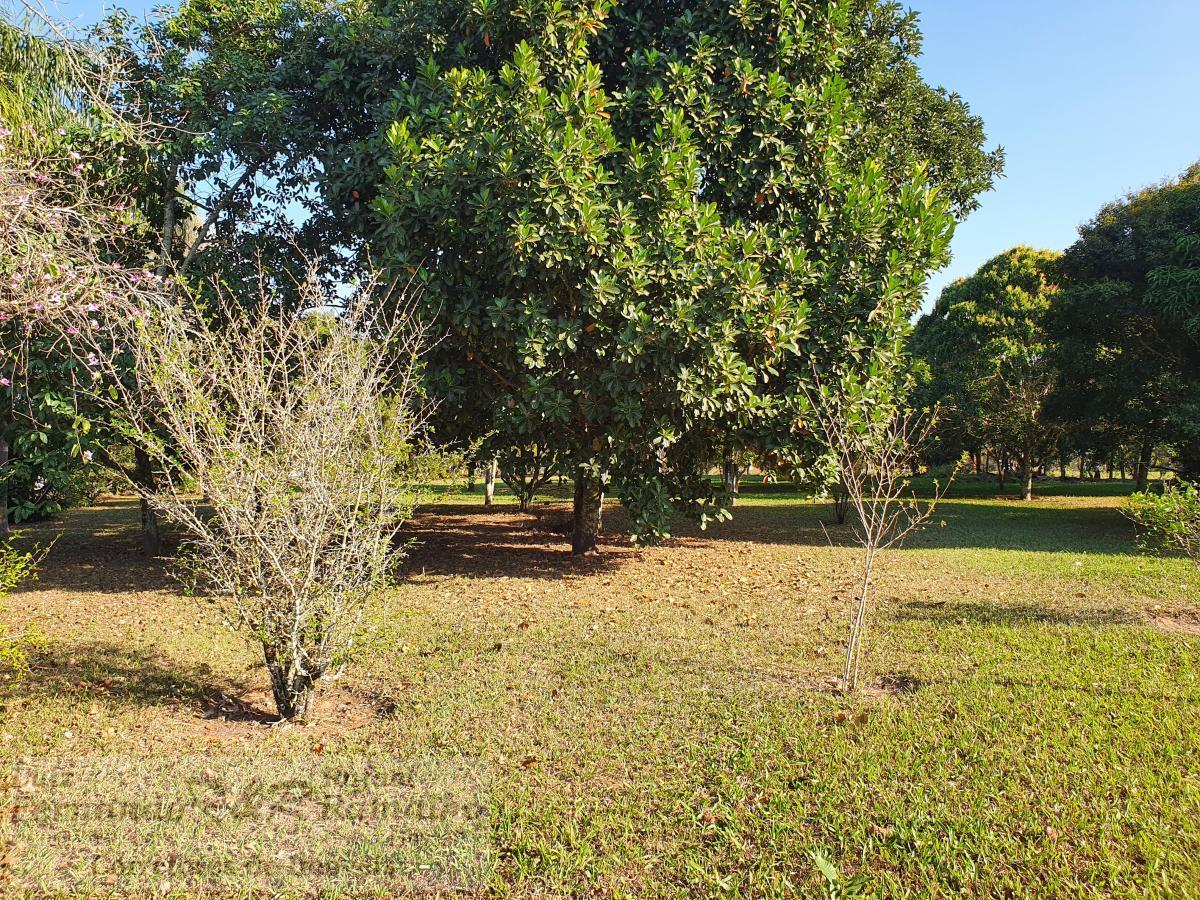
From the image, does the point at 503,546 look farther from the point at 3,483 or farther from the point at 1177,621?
the point at 1177,621

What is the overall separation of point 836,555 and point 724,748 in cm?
933

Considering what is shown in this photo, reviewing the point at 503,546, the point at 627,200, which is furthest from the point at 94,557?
the point at 627,200

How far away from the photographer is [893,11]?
36.6 feet

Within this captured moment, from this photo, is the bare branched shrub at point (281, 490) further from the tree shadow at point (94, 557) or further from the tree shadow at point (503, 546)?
the tree shadow at point (503, 546)

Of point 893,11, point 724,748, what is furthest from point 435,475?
point 893,11

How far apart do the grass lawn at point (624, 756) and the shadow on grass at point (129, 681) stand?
30 millimetres

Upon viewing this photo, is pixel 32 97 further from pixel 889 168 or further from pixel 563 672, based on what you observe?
pixel 889 168

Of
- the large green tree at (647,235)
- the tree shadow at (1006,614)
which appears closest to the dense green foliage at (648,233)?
the large green tree at (647,235)

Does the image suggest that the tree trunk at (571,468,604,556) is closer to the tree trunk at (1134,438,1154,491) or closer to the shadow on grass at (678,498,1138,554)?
the shadow on grass at (678,498,1138,554)

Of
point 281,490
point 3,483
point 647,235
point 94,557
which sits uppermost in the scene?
point 647,235

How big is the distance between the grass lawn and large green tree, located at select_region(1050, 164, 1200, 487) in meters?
9.88

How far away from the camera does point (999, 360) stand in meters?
24.7

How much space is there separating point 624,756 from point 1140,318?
1879 centimetres

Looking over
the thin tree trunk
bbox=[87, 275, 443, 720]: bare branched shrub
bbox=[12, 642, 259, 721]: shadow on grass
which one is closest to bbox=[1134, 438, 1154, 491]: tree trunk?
the thin tree trunk
